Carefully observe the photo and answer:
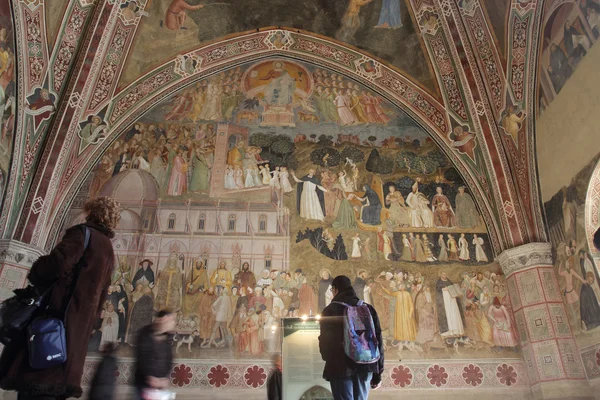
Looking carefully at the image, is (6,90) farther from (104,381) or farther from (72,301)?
(72,301)

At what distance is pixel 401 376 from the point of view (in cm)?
952

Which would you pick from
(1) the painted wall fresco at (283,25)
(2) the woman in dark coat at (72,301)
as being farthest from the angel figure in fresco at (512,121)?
(2) the woman in dark coat at (72,301)

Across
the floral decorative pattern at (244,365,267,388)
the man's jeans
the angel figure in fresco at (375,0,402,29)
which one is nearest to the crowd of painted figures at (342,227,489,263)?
the floral decorative pattern at (244,365,267,388)

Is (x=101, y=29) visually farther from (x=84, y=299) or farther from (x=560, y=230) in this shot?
(x=560, y=230)

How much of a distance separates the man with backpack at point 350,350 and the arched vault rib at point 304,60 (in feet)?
24.6

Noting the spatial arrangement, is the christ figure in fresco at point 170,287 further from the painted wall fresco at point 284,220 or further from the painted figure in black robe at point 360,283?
the painted figure in black robe at point 360,283

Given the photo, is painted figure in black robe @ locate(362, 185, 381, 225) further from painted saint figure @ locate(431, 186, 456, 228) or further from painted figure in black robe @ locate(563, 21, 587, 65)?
painted figure in black robe @ locate(563, 21, 587, 65)

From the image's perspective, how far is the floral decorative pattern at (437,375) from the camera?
372 inches

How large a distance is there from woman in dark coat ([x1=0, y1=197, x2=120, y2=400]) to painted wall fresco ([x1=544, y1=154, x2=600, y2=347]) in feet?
27.1

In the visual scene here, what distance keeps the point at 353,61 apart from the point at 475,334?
6.99 m

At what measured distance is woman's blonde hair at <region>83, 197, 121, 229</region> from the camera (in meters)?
3.44

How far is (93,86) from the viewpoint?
429 inches

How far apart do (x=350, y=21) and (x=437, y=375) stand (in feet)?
26.5

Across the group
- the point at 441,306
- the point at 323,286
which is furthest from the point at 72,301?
the point at 441,306
